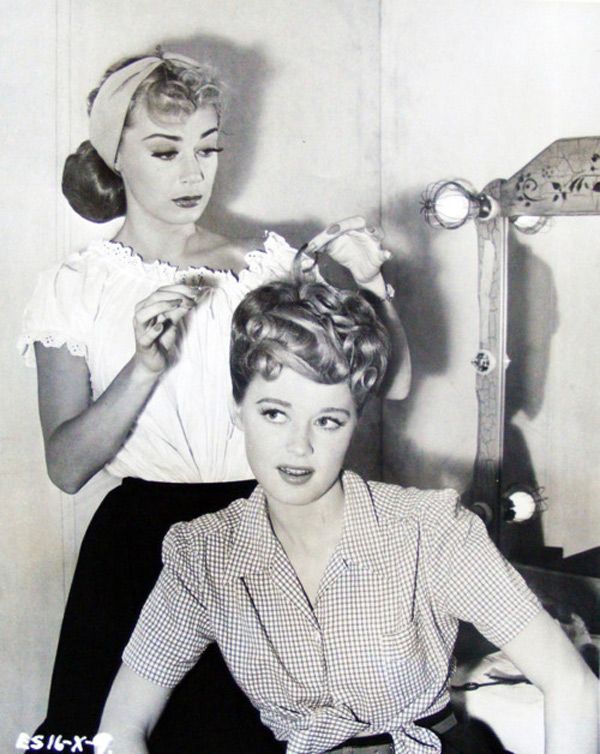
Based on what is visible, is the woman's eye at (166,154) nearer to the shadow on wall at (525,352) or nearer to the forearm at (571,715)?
the shadow on wall at (525,352)

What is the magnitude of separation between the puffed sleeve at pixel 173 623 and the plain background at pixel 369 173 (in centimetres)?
11

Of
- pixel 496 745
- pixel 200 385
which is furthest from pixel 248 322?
pixel 496 745

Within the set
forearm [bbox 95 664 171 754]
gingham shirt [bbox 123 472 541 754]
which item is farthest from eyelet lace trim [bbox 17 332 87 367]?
forearm [bbox 95 664 171 754]

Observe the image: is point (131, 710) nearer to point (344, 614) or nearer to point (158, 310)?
point (344, 614)

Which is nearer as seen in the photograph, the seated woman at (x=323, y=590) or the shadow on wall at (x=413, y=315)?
the seated woman at (x=323, y=590)

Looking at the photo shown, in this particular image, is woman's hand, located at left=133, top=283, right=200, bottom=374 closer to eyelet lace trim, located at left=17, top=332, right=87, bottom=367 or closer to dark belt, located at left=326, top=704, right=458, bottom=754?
eyelet lace trim, located at left=17, top=332, right=87, bottom=367

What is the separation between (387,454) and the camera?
943mm

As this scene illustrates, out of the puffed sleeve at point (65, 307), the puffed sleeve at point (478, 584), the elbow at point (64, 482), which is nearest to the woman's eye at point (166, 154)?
the puffed sleeve at point (65, 307)

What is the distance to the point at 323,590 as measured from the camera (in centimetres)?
84

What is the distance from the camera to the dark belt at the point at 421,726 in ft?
2.68

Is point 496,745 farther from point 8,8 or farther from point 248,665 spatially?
point 8,8

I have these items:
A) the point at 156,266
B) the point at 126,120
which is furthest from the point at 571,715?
the point at 126,120

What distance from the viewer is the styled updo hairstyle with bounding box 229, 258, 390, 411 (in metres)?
0.80

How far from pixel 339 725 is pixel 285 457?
0.88 ft
